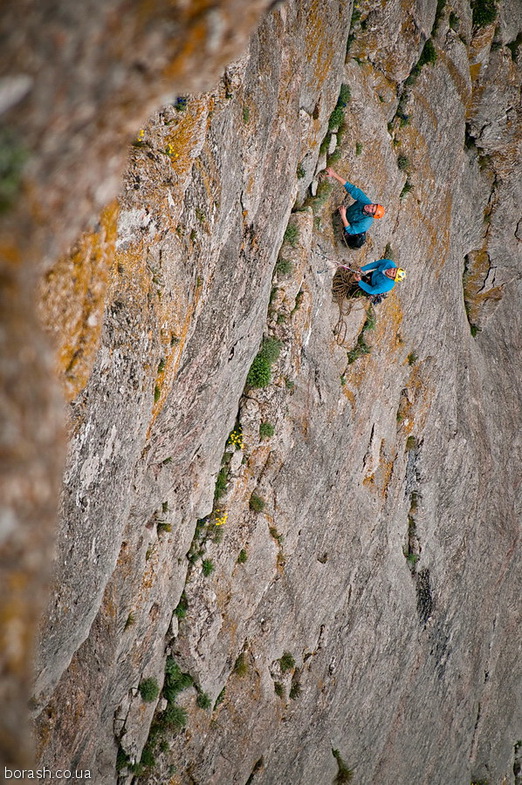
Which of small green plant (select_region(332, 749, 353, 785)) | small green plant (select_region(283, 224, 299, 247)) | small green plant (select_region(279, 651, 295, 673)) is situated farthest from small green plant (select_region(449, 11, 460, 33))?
small green plant (select_region(332, 749, 353, 785))

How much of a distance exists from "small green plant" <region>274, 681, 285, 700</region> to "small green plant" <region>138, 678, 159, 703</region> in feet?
12.2

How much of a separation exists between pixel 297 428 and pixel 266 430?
102 centimetres

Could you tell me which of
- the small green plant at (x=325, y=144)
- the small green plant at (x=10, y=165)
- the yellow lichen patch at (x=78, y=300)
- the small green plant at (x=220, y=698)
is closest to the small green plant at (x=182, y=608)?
the small green plant at (x=220, y=698)

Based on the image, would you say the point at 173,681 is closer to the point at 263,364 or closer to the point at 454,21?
the point at 263,364

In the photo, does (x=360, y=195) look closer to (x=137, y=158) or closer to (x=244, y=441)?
(x=244, y=441)

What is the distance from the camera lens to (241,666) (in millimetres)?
13414

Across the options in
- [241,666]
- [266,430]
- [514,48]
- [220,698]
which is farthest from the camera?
[514,48]

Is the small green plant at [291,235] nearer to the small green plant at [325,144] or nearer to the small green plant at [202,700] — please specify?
the small green plant at [325,144]

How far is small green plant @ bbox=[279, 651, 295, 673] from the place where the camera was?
47.0ft

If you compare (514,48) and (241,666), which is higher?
(514,48)

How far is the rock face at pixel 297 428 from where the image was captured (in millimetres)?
7570

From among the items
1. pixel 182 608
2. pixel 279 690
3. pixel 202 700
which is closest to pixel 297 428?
pixel 182 608

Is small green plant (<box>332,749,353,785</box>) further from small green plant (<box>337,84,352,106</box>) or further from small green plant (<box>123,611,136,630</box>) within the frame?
small green plant (<box>337,84,352,106</box>)

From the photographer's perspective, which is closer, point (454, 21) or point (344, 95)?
point (344, 95)
